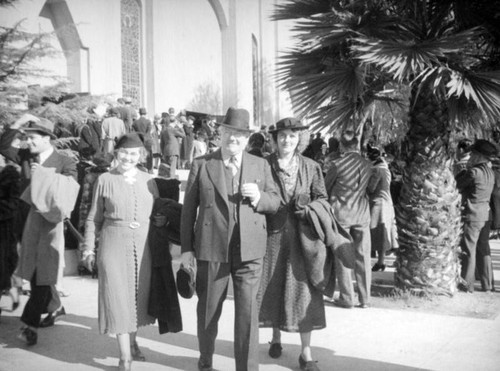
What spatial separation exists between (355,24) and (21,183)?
3.73 m

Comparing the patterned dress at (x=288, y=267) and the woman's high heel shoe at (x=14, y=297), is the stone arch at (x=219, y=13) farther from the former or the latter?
the patterned dress at (x=288, y=267)

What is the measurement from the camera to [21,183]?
19.1 feet

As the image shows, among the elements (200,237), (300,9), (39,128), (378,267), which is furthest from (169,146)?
(200,237)

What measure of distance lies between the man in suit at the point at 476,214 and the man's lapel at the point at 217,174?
4.15 m

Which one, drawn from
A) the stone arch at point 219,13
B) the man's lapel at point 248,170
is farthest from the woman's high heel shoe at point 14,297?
the stone arch at point 219,13

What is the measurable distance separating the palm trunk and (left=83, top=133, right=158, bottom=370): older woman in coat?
344cm

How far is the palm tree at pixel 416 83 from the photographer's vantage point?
6.61 m

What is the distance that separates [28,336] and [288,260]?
230 cm

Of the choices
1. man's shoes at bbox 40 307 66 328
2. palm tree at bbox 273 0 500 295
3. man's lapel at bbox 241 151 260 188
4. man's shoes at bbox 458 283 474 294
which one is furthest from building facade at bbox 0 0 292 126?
man's lapel at bbox 241 151 260 188

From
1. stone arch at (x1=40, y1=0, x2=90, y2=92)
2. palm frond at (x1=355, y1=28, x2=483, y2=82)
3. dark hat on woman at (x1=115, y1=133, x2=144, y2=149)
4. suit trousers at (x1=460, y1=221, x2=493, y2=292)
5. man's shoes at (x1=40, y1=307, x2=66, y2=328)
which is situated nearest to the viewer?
dark hat on woman at (x1=115, y1=133, x2=144, y2=149)

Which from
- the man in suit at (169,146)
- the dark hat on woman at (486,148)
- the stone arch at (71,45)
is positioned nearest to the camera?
the dark hat on woman at (486,148)

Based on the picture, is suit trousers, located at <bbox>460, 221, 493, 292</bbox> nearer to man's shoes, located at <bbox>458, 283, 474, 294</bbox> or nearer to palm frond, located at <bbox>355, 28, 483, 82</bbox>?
man's shoes, located at <bbox>458, 283, 474, 294</bbox>

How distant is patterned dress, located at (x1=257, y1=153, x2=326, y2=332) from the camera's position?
480 centimetres

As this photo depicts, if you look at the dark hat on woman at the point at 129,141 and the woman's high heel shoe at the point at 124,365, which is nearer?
the woman's high heel shoe at the point at 124,365
